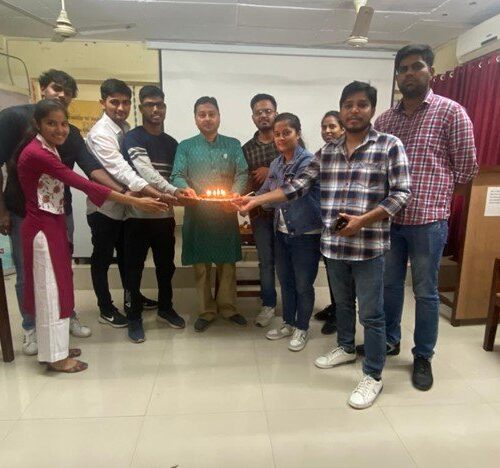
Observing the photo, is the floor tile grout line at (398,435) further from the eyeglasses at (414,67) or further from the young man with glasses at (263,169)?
the eyeglasses at (414,67)

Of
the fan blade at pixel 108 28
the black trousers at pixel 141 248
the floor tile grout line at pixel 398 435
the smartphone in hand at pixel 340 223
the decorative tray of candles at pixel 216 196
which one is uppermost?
the fan blade at pixel 108 28

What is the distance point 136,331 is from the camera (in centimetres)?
247

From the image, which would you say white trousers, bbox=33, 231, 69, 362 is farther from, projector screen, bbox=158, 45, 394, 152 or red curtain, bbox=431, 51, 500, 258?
red curtain, bbox=431, 51, 500, 258

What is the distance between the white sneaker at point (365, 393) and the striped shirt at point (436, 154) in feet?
2.71

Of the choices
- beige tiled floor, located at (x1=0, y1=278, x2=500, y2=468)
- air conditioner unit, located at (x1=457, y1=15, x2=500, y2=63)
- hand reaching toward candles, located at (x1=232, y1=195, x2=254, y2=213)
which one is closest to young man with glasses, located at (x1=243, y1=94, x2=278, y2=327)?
hand reaching toward candles, located at (x1=232, y1=195, x2=254, y2=213)

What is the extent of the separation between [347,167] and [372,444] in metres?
1.21

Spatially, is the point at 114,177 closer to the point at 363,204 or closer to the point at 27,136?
the point at 27,136

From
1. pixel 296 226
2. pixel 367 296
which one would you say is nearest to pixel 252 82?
pixel 296 226

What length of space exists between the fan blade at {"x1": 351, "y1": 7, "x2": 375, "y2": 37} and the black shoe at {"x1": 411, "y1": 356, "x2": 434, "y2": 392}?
247 cm

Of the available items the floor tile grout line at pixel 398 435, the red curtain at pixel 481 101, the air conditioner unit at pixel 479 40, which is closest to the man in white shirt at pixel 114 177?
the floor tile grout line at pixel 398 435

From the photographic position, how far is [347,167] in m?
1.69

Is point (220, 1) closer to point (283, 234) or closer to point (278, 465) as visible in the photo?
point (283, 234)

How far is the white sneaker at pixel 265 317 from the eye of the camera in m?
2.70

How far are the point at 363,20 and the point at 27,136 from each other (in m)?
2.53
